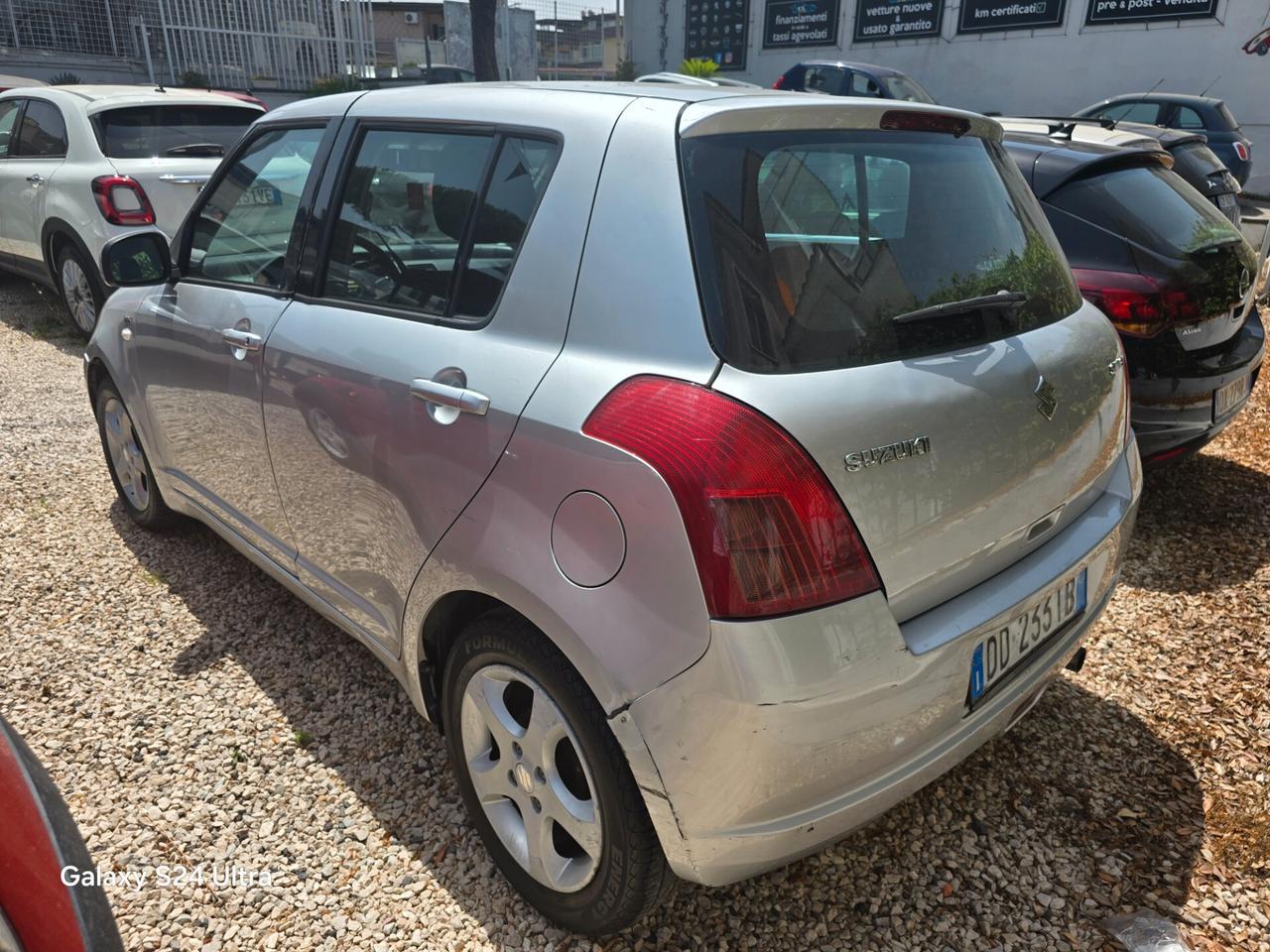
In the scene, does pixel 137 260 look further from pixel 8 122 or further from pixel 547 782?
pixel 8 122

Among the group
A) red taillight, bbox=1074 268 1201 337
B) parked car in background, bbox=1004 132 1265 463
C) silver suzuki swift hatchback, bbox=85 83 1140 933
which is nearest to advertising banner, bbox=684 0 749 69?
parked car in background, bbox=1004 132 1265 463

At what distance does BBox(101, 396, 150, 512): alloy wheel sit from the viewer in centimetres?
378

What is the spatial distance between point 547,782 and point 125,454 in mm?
2859

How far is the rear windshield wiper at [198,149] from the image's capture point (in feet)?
21.7

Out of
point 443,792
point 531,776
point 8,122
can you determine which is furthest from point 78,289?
point 531,776

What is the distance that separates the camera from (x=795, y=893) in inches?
87.4

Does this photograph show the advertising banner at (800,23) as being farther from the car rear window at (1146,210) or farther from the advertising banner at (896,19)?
the car rear window at (1146,210)

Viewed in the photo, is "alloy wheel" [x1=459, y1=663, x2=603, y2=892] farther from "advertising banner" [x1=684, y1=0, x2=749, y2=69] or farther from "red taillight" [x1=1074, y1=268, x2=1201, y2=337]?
"advertising banner" [x1=684, y1=0, x2=749, y2=69]

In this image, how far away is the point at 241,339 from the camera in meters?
2.71

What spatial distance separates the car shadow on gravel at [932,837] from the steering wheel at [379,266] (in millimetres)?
1322

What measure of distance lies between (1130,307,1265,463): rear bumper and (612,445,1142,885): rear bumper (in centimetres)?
215

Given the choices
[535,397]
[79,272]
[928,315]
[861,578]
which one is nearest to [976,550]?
[861,578]

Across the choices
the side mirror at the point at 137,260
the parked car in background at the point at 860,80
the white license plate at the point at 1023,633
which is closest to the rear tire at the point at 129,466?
the side mirror at the point at 137,260

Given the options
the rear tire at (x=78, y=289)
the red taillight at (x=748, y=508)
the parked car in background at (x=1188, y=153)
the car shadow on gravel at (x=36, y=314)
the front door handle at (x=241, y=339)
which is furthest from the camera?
the car shadow on gravel at (x=36, y=314)
